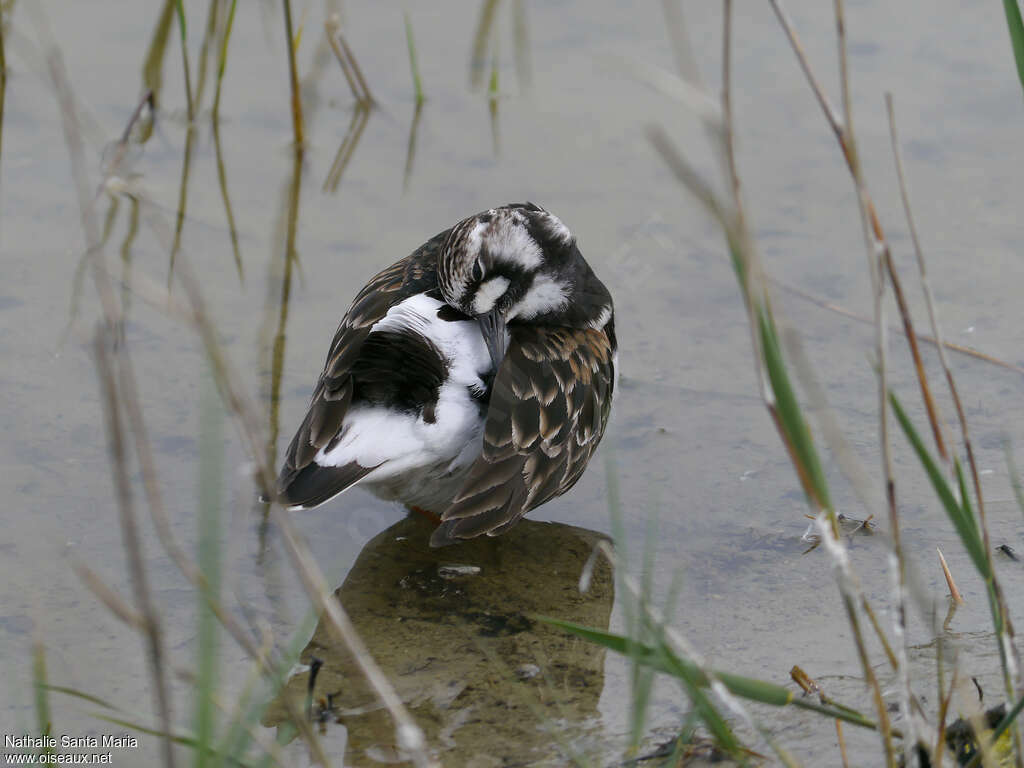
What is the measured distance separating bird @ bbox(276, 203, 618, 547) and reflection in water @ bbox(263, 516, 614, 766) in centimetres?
22

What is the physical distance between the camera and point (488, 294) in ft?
13.6

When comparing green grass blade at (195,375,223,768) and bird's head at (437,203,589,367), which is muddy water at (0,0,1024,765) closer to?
green grass blade at (195,375,223,768)

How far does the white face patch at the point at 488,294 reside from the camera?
161 inches

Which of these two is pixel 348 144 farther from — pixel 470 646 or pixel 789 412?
pixel 789 412

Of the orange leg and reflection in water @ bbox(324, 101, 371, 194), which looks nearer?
the orange leg

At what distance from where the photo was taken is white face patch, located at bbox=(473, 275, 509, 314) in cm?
410

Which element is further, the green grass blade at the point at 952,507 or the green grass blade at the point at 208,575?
the green grass blade at the point at 952,507

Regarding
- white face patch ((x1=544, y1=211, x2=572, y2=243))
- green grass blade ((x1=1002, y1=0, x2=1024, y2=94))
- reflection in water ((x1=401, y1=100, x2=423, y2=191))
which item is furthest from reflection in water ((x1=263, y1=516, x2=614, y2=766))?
reflection in water ((x1=401, y1=100, x2=423, y2=191))

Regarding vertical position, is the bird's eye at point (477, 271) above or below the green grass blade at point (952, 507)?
above

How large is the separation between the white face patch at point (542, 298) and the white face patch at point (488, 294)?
145mm

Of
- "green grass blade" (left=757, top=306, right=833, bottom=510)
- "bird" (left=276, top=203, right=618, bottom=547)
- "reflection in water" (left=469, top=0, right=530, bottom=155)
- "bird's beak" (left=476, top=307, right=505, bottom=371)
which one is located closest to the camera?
"green grass blade" (left=757, top=306, right=833, bottom=510)

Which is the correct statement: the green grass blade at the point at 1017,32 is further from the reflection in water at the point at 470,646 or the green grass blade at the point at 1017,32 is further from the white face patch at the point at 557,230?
the white face patch at the point at 557,230

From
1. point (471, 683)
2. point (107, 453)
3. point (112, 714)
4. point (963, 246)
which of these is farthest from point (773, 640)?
point (963, 246)

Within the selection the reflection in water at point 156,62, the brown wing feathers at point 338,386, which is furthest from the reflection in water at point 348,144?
the brown wing feathers at point 338,386
